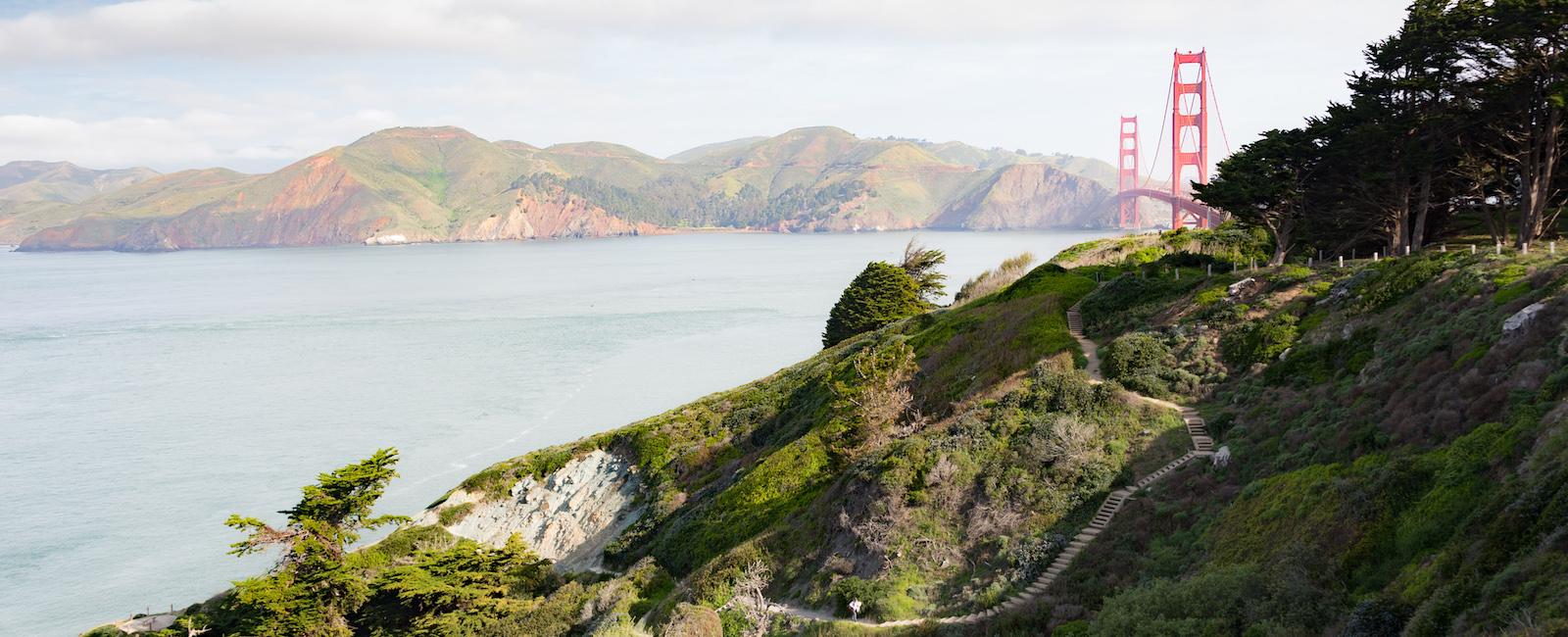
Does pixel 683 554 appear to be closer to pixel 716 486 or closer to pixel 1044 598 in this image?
pixel 716 486

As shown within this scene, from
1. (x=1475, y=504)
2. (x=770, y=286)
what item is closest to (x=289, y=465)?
(x=1475, y=504)

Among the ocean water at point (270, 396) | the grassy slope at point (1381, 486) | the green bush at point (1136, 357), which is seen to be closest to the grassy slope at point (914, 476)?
the green bush at point (1136, 357)

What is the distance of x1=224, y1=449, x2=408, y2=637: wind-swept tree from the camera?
2802 cm

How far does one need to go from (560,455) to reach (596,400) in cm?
2681

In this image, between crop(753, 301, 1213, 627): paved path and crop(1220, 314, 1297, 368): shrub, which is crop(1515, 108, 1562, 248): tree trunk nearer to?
crop(1220, 314, 1297, 368): shrub

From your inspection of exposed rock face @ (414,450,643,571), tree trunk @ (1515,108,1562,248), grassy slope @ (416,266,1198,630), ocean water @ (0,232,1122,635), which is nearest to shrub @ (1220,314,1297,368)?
grassy slope @ (416,266,1198,630)

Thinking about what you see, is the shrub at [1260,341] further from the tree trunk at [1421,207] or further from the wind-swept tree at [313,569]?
the wind-swept tree at [313,569]

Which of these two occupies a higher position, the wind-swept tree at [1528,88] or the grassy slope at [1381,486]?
the wind-swept tree at [1528,88]

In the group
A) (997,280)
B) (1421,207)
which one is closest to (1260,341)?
(1421,207)

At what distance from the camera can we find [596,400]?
73062 mm

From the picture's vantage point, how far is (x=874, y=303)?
65.2m

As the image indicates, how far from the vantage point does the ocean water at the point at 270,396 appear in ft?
153

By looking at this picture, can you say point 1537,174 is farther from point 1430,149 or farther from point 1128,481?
point 1128,481

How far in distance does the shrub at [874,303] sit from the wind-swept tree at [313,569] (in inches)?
1509
